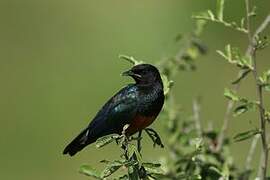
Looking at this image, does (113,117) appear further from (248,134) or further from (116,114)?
(248,134)

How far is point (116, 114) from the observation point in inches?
137

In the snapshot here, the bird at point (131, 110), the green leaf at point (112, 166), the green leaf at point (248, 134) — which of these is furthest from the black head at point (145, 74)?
the green leaf at point (112, 166)

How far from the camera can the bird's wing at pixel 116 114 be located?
3449mm

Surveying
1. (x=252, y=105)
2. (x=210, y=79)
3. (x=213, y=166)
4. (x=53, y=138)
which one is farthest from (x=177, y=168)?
(x=210, y=79)

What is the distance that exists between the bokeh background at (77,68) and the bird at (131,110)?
12.7 feet

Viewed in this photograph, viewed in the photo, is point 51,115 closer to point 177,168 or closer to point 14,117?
point 14,117

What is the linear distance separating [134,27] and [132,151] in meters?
8.10

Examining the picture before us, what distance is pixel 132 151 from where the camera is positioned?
2.94 meters

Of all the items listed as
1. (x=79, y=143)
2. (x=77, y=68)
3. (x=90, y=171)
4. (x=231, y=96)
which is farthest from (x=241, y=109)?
(x=77, y=68)

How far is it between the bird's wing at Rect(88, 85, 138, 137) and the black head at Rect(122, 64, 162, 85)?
5cm

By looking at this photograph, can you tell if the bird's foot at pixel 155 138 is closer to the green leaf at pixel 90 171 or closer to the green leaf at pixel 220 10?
the green leaf at pixel 90 171

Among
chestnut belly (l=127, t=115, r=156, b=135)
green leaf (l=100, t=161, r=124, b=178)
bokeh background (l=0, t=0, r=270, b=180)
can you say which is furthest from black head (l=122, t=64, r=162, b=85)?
bokeh background (l=0, t=0, r=270, b=180)

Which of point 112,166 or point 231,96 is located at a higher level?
point 231,96

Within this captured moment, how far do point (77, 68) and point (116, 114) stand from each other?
7026 millimetres
